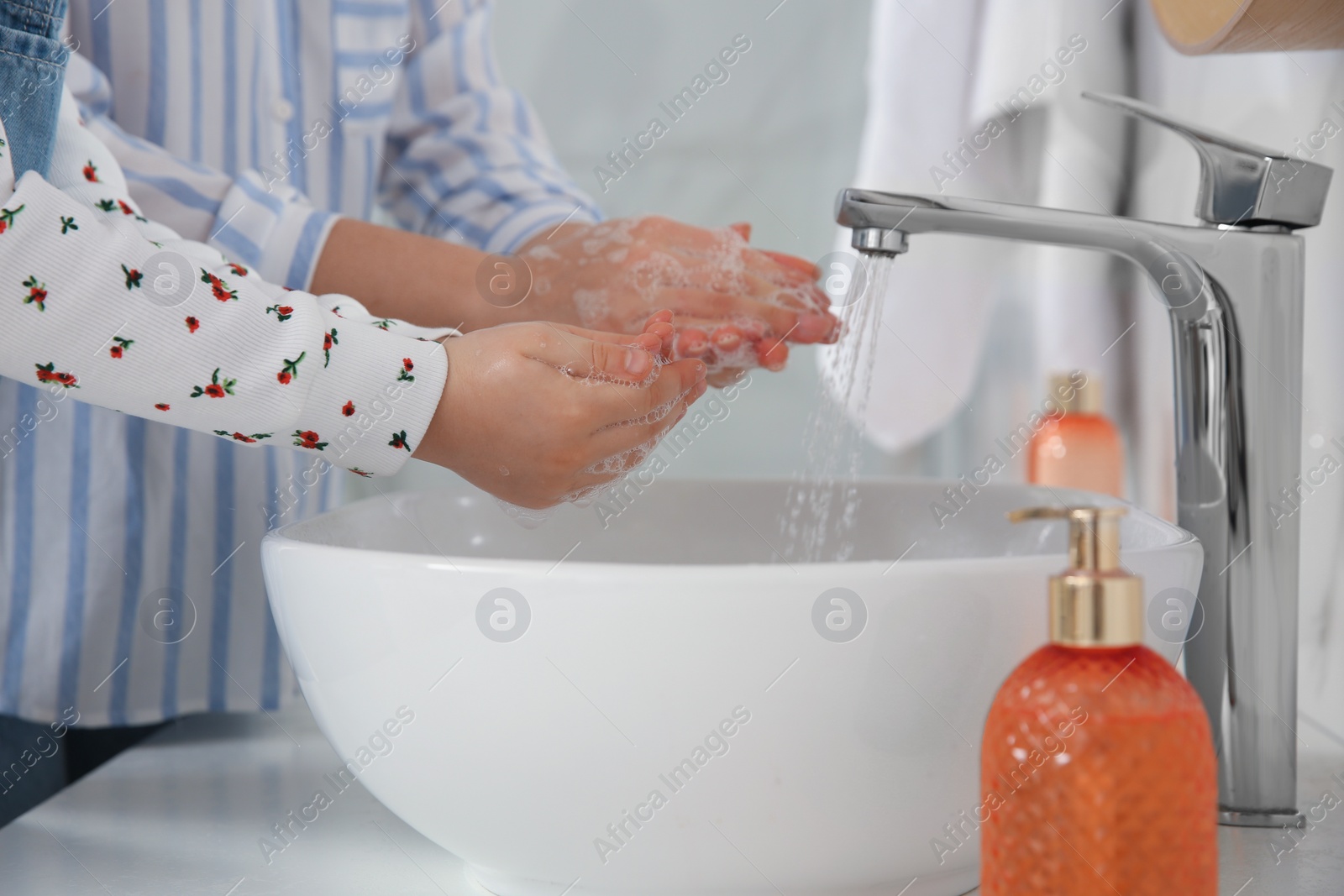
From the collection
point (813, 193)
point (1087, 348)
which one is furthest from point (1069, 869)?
point (813, 193)

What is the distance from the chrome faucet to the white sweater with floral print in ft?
0.61

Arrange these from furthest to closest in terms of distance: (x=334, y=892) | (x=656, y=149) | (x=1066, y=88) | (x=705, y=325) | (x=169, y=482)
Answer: (x=656, y=149) < (x=1066, y=88) < (x=169, y=482) < (x=705, y=325) < (x=334, y=892)

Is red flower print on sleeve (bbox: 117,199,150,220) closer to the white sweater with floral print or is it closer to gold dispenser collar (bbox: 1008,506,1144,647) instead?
the white sweater with floral print

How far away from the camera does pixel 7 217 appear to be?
0.32 metres

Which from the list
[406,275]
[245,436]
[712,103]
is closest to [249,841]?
[245,436]

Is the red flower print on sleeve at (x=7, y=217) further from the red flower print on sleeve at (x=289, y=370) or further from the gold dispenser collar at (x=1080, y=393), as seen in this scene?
the gold dispenser collar at (x=1080, y=393)

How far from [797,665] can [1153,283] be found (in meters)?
0.24

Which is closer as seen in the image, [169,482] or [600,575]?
[600,575]

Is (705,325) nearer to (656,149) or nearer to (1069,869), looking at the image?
(1069,869)

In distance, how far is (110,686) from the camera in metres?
0.60

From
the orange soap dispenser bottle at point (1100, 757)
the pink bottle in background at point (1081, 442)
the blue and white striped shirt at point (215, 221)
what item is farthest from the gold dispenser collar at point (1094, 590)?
the pink bottle in background at point (1081, 442)

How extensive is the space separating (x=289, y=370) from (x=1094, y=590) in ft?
0.84

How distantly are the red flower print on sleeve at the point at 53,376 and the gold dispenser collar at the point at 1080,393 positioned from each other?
0.72 metres

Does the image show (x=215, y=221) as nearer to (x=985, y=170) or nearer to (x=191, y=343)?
(x=191, y=343)
